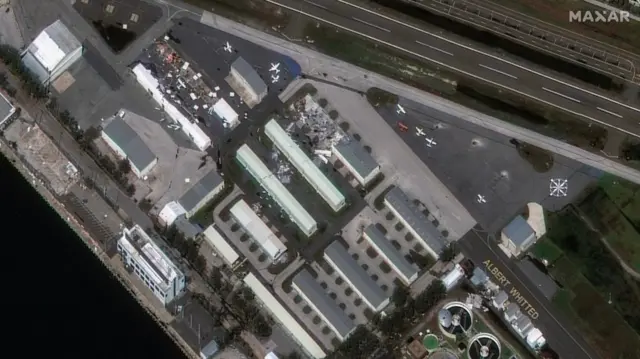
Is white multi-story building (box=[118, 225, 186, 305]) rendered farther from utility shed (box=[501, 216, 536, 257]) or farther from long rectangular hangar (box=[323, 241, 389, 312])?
utility shed (box=[501, 216, 536, 257])

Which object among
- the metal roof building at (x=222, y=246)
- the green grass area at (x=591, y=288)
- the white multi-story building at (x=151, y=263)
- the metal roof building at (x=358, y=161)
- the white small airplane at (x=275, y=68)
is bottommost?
the green grass area at (x=591, y=288)

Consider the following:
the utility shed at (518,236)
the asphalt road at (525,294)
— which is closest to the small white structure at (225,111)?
the asphalt road at (525,294)

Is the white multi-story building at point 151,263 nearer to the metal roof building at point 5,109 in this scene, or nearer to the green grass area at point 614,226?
the metal roof building at point 5,109

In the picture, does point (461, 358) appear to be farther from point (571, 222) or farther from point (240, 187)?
point (240, 187)

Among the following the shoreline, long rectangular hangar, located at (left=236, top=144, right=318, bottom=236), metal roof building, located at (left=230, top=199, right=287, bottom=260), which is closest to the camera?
the shoreline

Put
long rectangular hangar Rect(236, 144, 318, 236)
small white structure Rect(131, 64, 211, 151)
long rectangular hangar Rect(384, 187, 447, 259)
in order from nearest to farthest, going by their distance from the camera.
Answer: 1. long rectangular hangar Rect(236, 144, 318, 236)
2. long rectangular hangar Rect(384, 187, 447, 259)
3. small white structure Rect(131, 64, 211, 151)

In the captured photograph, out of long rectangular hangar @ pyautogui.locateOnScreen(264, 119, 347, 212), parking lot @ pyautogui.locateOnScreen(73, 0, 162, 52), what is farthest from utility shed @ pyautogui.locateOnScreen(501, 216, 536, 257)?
parking lot @ pyautogui.locateOnScreen(73, 0, 162, 52)
